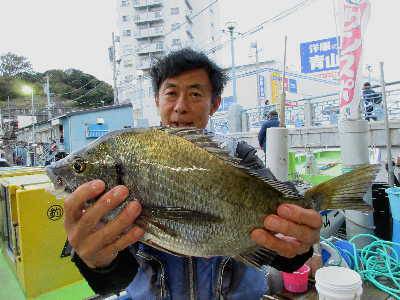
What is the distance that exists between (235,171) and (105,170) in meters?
0.57

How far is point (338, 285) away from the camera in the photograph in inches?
102

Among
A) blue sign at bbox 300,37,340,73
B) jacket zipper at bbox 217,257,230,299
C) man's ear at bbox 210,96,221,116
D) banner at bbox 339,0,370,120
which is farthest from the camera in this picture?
blue sign at bbox 300,37,340,73

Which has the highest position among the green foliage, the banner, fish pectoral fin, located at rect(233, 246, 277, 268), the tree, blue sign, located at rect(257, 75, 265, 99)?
the tree

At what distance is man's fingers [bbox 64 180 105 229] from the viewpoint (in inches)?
51.6

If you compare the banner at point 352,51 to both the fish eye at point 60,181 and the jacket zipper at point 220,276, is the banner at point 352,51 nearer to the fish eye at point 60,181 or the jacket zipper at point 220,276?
the jacket zipper at point 220,276

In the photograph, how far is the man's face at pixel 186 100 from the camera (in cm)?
199

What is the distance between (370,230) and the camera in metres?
4.29

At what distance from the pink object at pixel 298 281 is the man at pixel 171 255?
1.31 m

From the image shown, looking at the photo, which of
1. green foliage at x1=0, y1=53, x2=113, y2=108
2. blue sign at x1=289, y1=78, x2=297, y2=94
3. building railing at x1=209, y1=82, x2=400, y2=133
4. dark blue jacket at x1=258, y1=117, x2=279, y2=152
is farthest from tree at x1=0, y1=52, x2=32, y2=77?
dark blue jacket at x1=258, y1=117, x2=279, y2=152

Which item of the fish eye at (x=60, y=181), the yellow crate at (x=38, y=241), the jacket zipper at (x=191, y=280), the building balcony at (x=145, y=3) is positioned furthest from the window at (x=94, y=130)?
the building balcony at (x=145, y=3)

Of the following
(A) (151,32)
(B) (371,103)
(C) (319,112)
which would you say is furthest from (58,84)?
(B) (371,103)

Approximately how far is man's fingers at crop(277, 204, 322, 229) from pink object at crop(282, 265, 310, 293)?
2.00 meters

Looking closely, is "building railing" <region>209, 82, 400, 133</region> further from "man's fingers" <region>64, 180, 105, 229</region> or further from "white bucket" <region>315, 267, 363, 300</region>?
"man's fingers" <region>64, 180, 105, 229</region>

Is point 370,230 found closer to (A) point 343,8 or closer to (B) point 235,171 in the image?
(A) point 343,8
